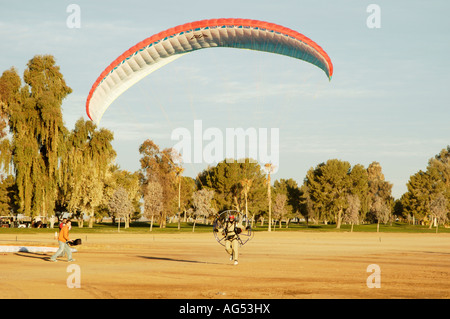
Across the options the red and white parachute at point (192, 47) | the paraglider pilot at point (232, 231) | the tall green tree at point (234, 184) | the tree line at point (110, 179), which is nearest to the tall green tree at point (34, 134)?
the tree line at point (110, 179)

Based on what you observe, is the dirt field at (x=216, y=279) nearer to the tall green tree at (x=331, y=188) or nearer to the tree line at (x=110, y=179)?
the tree line at (x=110, y=179)

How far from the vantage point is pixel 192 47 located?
24.5 m

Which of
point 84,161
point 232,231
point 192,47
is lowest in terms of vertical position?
point 232,231

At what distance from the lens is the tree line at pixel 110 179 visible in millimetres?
44188

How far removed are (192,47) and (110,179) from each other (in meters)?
40.4

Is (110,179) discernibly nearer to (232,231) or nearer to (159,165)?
(159,165)

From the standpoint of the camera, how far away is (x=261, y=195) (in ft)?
289

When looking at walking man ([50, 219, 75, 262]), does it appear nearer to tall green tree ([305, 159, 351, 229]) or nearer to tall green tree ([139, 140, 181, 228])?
tall green tree ([139, 140, 181, 228])

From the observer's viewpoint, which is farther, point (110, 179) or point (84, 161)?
point (110, 179)

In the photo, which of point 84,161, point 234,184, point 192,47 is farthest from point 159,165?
point 192,47

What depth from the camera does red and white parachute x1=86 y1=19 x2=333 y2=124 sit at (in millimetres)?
23500

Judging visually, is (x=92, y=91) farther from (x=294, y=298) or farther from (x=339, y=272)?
(x=294, y=298)

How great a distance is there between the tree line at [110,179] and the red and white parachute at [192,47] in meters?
11.5
